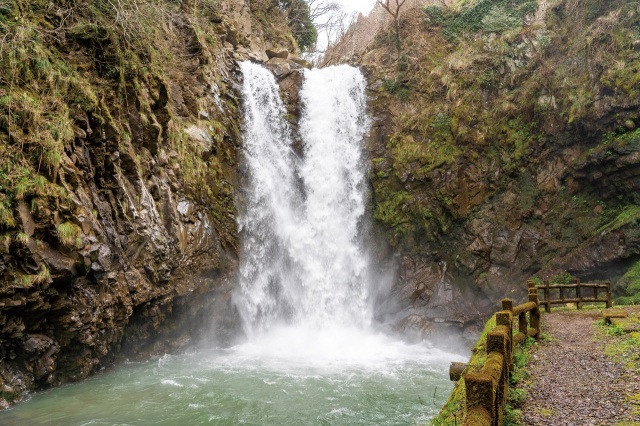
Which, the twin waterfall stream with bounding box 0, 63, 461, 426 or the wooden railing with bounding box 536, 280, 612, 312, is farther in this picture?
the wooden railing with bounding box 536, 280, 612, 312

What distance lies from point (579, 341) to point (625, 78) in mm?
12167

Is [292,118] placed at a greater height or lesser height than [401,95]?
lesser

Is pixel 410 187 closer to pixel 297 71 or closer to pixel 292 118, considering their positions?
pixel 292 118

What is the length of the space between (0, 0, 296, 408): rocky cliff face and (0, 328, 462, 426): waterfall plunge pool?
1034mm

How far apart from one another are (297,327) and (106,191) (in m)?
Answer: 8.69

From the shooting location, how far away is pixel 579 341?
8062 millimetres

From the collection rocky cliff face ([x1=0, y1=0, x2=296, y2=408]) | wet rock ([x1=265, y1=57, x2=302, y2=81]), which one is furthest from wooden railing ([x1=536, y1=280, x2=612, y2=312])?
wet rock ([x1=265, y1=57, x2=302, y2=81])

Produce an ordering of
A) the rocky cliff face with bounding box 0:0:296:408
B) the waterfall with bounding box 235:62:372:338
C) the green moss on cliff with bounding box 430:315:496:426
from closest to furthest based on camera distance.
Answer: the green moss on cliff with bounding box 430:315:496:426 → the rocky cliff face with bounding box 0:0:296:408 → the waterfall with bounding box 235:62:372:338

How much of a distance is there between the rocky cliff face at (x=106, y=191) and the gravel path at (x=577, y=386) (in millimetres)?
9134

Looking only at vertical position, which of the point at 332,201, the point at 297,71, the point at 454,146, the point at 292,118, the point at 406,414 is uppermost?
the point at 297,71

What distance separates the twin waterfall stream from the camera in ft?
30.2

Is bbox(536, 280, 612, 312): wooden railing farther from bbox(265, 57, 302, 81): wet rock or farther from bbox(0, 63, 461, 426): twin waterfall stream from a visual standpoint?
bbox(265, 57, 302, 81): wet rock

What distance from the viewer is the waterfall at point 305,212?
16.6m

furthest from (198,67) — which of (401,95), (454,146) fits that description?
(454,146)
